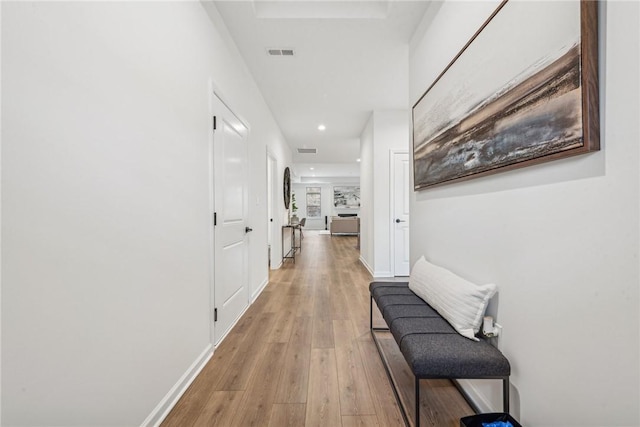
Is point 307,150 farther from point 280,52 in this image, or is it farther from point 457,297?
point 457,297

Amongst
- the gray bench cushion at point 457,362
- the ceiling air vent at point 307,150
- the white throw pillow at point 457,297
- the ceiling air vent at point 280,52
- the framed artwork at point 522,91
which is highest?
the ceiling air vent at point 307,150

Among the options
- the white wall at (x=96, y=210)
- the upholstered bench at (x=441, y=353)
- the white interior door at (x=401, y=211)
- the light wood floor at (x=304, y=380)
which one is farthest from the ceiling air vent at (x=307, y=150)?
the upholstered bench at (x=441, y=353)

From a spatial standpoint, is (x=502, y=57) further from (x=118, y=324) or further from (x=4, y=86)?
(x=118, y=324)

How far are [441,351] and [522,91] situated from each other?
46.2 inches

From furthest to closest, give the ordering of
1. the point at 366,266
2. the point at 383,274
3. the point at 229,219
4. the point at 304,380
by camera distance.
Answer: the point at 366,266 < the point at 383,274 < the point at 229,219 < the point at 304,380

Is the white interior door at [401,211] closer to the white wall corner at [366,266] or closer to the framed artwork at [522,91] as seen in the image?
the white wall corner at [366,266]

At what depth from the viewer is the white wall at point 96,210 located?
78 centimetres

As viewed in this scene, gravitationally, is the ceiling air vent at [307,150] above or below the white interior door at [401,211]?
above

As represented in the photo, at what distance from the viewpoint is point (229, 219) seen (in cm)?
240

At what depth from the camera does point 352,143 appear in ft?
20.9

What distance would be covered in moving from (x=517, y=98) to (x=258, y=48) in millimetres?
2368

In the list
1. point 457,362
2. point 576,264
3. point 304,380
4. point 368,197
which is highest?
point 368,197

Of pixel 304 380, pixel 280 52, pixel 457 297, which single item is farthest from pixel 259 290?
pixel 280 52

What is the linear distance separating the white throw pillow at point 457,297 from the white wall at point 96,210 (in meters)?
1.55
